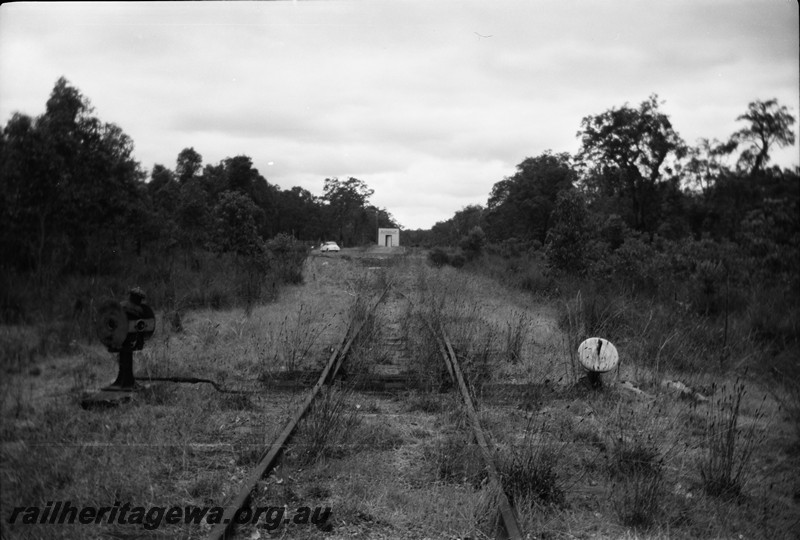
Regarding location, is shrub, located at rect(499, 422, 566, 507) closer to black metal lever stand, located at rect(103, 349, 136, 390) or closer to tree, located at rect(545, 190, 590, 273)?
black metal lever stand, located at rect(103, 349, 136, 390)

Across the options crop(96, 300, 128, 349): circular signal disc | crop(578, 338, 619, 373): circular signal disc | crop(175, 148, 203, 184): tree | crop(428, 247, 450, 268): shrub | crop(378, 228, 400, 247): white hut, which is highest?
crop(378, 228, 400, 247): white hut

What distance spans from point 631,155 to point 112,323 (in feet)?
72.5

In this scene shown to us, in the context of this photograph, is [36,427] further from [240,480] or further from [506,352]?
[506,352]

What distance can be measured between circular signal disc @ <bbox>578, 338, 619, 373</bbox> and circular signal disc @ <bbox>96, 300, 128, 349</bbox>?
15.2ft

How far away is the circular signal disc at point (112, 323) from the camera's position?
5.00 m

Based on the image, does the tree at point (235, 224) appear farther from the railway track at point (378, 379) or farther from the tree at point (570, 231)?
the tree at point (570, 231)

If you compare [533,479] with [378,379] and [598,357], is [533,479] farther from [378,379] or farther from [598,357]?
[378,379]

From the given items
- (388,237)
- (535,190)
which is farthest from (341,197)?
(388,237)

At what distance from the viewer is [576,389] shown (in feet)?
20.0

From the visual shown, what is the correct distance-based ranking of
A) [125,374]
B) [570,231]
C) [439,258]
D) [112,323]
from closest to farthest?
[112,323] < [125,374] < [570,231] < [439,258]

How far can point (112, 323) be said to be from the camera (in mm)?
5047

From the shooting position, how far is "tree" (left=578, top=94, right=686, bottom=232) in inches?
782

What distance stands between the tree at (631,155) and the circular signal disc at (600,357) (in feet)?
42.1

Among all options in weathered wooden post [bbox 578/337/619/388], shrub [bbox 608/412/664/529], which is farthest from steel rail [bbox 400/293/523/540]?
weathered wooden post [bbox 578/337/619/388]
